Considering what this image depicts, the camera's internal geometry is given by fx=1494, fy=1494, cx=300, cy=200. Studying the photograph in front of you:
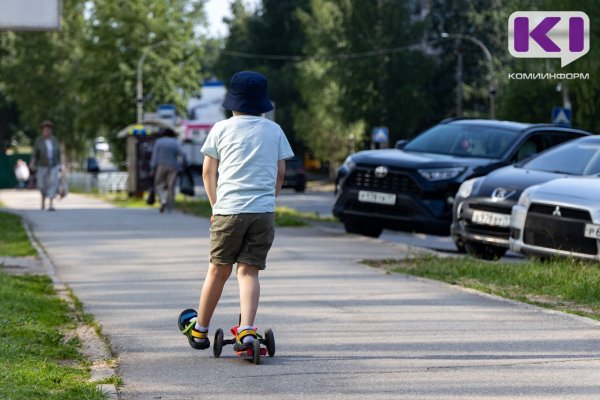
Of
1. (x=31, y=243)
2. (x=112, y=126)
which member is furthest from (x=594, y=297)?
(x=112, y=126)

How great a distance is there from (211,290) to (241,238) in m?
0.37

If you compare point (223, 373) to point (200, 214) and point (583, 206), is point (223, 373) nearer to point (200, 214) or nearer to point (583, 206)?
point (583, 206)

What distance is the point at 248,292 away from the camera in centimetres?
782

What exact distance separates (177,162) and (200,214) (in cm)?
142

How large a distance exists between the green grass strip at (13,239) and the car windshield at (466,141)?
490cm

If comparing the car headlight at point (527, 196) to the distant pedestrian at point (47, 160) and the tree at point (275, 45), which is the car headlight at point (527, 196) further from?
the tree at point (275, 45)

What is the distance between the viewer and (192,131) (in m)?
79.0

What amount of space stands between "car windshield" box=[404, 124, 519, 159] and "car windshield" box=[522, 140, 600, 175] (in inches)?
77.5

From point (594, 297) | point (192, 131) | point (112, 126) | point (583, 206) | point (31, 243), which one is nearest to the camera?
point (594, 297)

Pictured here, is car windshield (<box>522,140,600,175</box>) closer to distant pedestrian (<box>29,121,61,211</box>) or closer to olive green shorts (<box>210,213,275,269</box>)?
olive green shorts (<box>210,213,275,269</box>)

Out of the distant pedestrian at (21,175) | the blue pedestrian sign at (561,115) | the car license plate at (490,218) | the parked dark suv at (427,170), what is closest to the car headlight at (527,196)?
the car license plate at (490,218)

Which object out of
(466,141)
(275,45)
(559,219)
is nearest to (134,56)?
(275,45)

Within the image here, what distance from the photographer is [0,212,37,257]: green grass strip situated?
16.2 m

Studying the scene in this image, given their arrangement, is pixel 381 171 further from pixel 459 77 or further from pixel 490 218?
pixel 459 77
